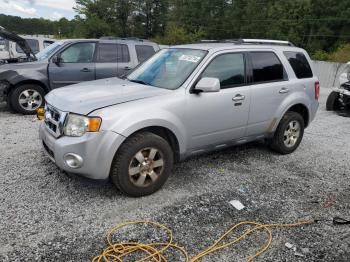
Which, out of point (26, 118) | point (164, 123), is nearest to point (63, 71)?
point (26, 118)

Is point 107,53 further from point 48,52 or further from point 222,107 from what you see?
point 222,107

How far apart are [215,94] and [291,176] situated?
1.65 metres

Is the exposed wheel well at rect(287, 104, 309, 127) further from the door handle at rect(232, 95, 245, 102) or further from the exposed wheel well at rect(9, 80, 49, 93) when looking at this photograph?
the exposed wheel well at rect(9, 80, 49, 93)

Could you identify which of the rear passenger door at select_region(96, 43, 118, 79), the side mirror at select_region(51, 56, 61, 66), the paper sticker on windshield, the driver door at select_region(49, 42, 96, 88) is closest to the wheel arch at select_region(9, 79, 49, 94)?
the driver door at select_region(49, 42, 96, 88)

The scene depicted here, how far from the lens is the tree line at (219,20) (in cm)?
4522

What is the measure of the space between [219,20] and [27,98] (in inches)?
2438

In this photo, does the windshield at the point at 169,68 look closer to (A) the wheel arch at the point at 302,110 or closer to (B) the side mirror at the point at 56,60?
(A) the wheel arch at the point at 302,110

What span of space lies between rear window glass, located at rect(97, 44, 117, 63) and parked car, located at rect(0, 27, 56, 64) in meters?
1.49

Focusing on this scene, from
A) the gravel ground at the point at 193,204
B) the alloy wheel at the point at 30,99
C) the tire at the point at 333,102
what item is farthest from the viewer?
the tire at the point at 333,102

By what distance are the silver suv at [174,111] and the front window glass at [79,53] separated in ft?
11.6

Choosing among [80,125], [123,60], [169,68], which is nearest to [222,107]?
[169,68]

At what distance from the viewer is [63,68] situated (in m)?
7.96

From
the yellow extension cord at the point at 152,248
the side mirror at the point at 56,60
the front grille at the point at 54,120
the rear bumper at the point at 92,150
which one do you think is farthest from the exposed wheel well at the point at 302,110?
the side mirror at the point at 56,60

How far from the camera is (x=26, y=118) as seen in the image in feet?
24.7
